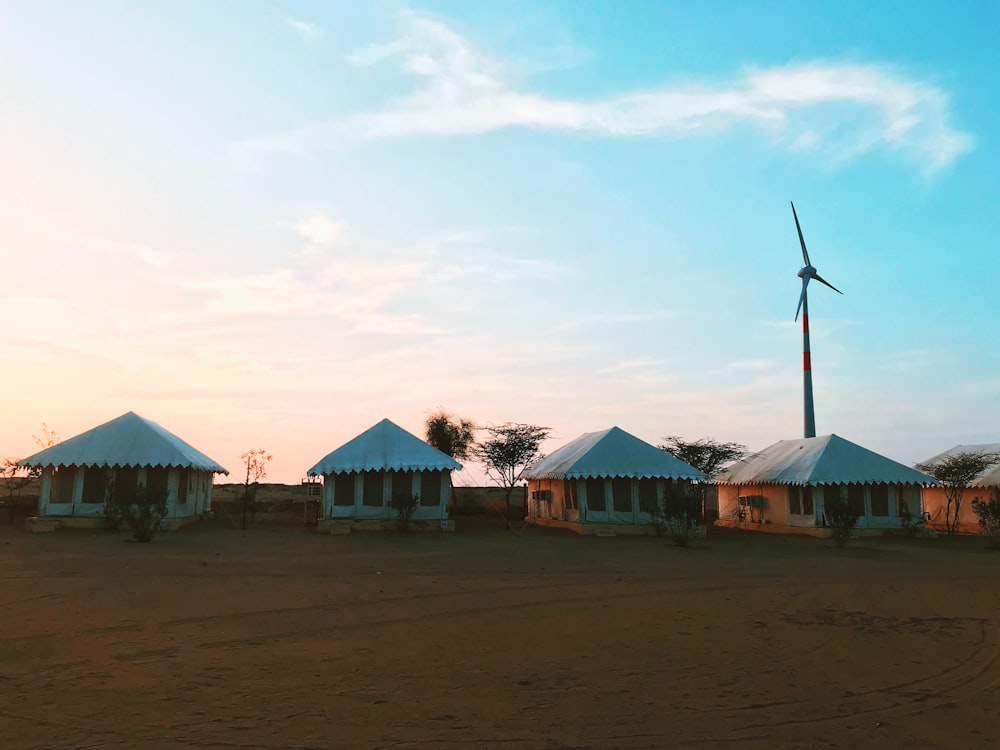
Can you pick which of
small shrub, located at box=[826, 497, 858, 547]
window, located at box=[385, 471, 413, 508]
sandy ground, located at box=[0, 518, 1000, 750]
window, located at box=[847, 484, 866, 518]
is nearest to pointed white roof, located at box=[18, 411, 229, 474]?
window, located at box=[385, 471, 413, 508]

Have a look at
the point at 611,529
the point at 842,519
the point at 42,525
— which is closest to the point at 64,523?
the point at 42,525

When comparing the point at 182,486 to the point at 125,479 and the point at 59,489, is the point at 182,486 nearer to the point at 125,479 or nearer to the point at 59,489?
the point at 125,479

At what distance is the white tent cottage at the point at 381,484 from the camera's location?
26406mm

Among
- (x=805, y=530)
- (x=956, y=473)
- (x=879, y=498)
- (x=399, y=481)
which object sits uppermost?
(x=956, y=473)

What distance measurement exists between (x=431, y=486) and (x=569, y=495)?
5075mm

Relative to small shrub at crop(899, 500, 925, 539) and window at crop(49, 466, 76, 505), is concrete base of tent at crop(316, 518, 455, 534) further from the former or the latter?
small shrub at crop(899, 500, 925, 539)

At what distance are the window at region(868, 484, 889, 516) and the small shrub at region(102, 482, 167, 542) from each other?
76.4 ft

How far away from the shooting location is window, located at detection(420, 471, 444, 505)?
1062 inches

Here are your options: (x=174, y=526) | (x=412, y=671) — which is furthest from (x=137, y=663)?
(x=174, y=526)

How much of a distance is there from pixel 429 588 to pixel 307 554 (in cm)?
662

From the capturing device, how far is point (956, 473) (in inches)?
1297

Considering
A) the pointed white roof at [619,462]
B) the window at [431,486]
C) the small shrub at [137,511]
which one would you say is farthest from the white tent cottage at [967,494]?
the small shrub at [137,511]

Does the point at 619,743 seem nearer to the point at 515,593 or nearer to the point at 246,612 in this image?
the point at 246,612

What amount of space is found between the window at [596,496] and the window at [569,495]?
0.52 meters
